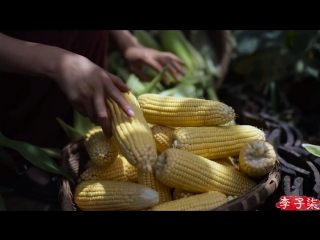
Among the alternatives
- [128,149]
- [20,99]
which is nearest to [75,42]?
[20,99]

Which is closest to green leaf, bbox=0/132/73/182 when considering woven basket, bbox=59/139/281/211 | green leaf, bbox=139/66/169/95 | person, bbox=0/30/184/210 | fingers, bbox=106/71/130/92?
woven basket, bbox=59/139/281/211

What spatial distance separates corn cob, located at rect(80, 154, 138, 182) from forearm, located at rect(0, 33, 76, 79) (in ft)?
1.37

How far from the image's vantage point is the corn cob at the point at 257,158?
146 cm

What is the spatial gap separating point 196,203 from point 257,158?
31 centimetres

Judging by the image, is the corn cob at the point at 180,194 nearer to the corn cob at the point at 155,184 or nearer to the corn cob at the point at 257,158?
the corn cob at the point at 155,184

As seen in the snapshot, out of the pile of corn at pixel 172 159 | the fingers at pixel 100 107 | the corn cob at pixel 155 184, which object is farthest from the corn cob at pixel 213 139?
the fingers at pixel 100 107

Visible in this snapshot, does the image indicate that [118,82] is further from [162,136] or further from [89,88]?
[162,136]

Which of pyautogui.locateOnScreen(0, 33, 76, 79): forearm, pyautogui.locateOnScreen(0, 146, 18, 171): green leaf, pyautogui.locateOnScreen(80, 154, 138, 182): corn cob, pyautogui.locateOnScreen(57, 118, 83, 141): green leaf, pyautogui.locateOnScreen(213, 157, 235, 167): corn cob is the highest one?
pyautogui.locateOnScreen(0, 33, 76, 79): forearm

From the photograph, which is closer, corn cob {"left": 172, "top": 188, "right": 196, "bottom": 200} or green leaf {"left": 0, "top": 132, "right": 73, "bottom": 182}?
corn cob {"left": 172, "top": 188, "right": 196, "bottom": 200}

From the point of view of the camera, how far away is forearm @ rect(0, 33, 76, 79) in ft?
4.47

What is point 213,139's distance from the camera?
1.50 metres

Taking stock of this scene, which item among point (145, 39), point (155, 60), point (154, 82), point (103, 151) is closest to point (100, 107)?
point (103, 151)

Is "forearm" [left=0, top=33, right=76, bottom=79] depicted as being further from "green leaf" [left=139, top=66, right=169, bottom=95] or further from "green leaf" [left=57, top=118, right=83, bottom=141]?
"green leaf" [left=139, top=66, right=169, bottom=95]

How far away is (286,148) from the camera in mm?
1995
